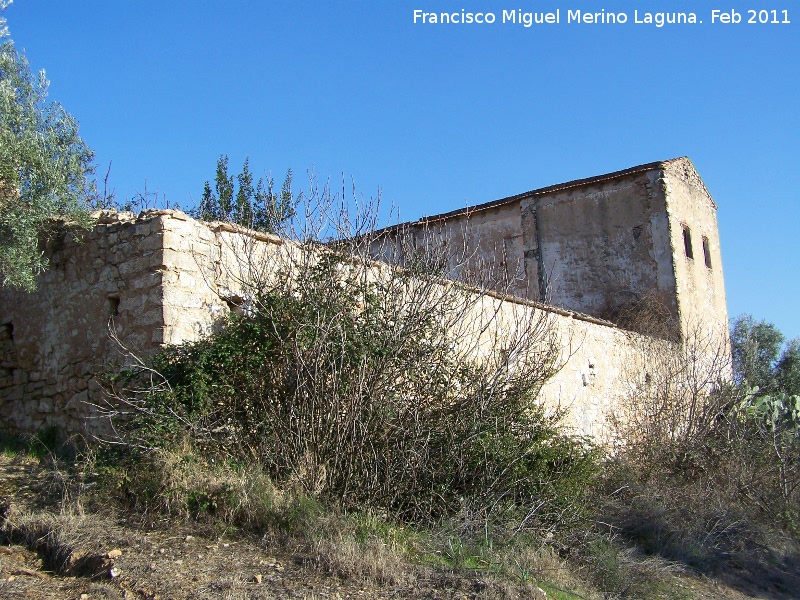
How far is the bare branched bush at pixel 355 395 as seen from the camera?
6488 mm

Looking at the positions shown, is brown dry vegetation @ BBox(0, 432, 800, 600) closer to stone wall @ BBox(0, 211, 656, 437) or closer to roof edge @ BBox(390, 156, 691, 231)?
stone wall @ BBox(0, 211, 656, 437)

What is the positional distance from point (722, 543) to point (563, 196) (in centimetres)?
970

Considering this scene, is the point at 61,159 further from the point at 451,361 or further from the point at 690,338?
the point at 690,338

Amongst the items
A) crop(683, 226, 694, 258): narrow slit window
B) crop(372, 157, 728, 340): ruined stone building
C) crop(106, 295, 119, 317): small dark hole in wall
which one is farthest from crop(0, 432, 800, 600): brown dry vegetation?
crop(683, 226, 694, 258): narrow slit window

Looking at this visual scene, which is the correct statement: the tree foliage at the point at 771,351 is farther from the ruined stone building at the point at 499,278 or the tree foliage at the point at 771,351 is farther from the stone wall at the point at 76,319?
the stone wall at the point at 76,319

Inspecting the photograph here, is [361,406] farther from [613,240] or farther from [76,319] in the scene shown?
[613,240]

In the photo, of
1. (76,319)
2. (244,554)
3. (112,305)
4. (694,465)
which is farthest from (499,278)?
(694,465)

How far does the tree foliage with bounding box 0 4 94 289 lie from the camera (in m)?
7.05

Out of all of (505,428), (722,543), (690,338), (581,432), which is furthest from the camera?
(690,338)

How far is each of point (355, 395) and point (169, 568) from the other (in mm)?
2220

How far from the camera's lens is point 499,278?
9.33 m

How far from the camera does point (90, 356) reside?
759 centimetres

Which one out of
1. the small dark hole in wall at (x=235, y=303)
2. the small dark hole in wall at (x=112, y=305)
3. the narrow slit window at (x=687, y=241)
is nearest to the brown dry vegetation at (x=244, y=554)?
the small dark hole in wall at (x=112, y=305)

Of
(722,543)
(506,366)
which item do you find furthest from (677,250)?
(506,366)
